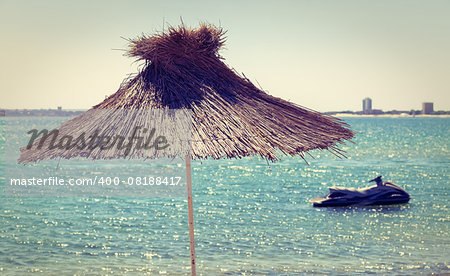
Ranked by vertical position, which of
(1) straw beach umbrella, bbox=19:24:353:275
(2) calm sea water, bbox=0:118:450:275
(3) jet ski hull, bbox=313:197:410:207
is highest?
(1) straw beach umbrella, bbox=19:24:353:275

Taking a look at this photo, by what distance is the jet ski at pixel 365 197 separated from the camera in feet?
65.1

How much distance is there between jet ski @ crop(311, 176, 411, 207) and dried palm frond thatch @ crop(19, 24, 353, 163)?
1428 centimetres

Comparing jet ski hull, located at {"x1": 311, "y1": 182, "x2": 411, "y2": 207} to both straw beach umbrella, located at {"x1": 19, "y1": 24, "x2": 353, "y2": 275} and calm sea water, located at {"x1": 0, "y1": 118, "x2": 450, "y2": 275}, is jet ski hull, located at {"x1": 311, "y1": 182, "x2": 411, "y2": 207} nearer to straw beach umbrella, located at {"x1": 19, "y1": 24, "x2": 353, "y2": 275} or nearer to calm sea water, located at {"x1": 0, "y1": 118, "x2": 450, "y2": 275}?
calm sea water, located at {"x1": 0, "y1": 118, "x2": 450, "y2": 275}

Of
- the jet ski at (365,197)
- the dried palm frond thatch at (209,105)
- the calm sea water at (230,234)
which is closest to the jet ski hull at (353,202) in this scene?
the jet ski at (365,197)

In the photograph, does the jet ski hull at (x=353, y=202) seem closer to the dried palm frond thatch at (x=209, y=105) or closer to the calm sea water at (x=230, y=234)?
the calm sea water at (x=230, y=234)

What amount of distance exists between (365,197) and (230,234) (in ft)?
22.6

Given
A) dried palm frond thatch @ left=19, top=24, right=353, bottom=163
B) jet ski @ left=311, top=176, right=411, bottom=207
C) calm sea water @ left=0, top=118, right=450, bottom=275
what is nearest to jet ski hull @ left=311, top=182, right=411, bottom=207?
jet ski @ left=311, top=176, right=411, bottom=207

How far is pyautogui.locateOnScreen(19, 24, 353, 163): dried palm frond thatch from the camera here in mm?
5051

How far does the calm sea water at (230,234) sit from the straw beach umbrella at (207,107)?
653 cm

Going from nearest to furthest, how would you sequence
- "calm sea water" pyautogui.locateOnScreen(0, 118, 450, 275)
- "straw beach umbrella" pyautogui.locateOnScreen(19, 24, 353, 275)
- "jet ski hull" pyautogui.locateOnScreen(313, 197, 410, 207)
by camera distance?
"straw beach umbrella" pyautogui.locateOnScreen(19, 24, 353, 275) → "calm sea water" pyautogui.locateOnScreen(0, 118, 450, 275) → "jet ski hull" pyautogui.locateOnScreen(313, 197, 410, 207)

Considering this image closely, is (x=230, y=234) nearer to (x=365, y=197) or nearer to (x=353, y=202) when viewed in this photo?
(x=353, y=202)

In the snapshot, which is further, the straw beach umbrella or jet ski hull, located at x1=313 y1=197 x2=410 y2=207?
jet ski hull, located at x1=313 y1=197 x2=410 y2=207

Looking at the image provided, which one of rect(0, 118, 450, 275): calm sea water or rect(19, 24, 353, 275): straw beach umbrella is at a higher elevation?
rect(19, 24, 353, 275): straw beach umbrella

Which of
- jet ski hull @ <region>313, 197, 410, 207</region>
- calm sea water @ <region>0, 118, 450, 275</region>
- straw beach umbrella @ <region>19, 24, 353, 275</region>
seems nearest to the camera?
straw beach umbrella @ <region>19, 24, 353, 275</region>
